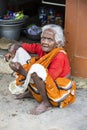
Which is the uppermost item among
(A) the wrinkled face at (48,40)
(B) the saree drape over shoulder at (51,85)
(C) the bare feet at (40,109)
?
(A) the wrinkled face at (48,40)

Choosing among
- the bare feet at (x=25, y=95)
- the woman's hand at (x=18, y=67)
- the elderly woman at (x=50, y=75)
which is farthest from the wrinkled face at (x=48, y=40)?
the bare feet at (x=25, y=95)

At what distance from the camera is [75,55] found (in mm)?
3875

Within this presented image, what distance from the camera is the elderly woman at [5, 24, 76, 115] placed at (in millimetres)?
3188

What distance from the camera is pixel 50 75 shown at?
3.26m

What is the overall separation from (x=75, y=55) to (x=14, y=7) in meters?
2.31

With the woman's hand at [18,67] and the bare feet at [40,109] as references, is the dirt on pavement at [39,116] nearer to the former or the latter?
the bare feet at [40,109]

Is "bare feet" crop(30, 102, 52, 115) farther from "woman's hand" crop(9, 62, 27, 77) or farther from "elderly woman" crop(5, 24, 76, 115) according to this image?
"woman's hand" crop(9, 62, 27, 77)

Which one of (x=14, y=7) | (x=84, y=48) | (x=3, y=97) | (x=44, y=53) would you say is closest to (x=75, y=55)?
(x=84, y=48)

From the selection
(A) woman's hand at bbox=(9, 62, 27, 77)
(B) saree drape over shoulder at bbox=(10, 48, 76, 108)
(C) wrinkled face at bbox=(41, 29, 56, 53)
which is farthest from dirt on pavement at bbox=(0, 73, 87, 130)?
(C) wrinkled face at bbox=(41, 29, 56, 53)

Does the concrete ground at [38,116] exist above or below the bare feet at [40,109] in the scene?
below

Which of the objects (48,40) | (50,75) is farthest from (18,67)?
(48,40)

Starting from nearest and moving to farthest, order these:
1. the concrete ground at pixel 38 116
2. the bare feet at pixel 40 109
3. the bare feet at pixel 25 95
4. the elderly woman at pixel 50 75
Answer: the concrete ground at pixel 38 116 → the elderly woman at pixel 50 75 → the bare feet at pixel 40 109 → the bare feet at pixel 25 95

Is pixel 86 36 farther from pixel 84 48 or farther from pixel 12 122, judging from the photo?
pixel 12 122

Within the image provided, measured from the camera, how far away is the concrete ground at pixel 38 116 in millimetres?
3086
